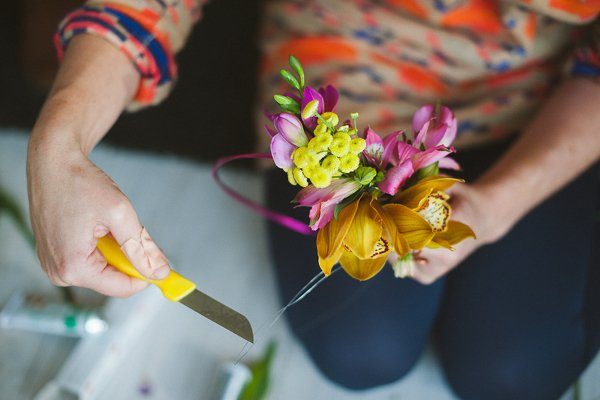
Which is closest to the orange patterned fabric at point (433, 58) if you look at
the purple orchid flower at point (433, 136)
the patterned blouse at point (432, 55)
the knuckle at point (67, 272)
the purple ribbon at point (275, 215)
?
the patterned blouse at point (432, 55)

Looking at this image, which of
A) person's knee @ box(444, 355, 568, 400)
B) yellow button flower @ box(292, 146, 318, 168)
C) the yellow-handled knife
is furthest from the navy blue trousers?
yellow button flower @ box(292, 146, 318, 168)

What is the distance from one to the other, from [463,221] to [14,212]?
0.66 meters

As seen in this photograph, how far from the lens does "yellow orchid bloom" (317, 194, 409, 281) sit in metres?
0.41

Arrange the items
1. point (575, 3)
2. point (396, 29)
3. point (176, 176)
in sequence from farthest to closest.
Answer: point (176, 176), point (396, 29), point (575, 3)

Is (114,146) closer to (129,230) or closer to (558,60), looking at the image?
(129,230)

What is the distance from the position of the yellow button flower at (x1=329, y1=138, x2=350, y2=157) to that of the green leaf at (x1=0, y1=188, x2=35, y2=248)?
26.2 inches

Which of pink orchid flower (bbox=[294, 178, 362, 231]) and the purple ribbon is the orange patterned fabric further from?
pink orchid flower (bbox=[294, 178, 362, 231])

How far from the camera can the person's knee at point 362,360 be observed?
0.66 meters

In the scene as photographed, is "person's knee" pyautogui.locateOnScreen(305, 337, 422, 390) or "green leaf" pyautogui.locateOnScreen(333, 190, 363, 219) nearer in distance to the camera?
"green leaf" pyautogui.locateOnScreen(333, 190, 363, 219)

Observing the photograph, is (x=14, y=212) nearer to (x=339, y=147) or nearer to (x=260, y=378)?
(x=260, y=378)

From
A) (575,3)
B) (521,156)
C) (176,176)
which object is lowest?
(176,176)

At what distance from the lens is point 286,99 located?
1.33 feet

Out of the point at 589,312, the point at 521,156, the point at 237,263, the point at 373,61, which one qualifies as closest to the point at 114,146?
the point at 237,263

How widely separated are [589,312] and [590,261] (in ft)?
0.23
